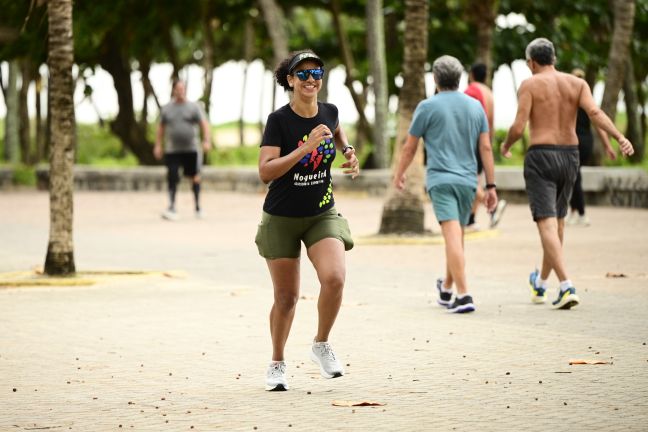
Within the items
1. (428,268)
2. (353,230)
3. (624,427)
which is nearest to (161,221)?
(353,230)

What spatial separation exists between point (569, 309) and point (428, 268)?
3507 mm

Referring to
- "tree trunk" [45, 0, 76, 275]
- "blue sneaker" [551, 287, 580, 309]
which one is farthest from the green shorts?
"tree trunk" [45, 0, 76, 275]

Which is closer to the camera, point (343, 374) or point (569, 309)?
point (343, 374)

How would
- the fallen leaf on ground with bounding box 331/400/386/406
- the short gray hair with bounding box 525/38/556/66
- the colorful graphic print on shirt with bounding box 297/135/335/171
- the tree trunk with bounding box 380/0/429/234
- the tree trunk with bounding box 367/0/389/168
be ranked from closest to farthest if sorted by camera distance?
the fallen leaf on ground with bounding box 331/400/386/406
the colorful graphic print on shirt with bounding box 297/135/335/171
the short gray hair with bounding box 525/38/556/66
the tree trunk with bounding box 380/0/429/234
the tree trunk with bounding box 367/0/389/168

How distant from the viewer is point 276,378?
7.66m

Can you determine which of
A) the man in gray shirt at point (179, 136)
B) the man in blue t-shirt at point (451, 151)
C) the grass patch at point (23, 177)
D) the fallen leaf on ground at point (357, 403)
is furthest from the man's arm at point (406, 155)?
the grass patch at point (23, 177)

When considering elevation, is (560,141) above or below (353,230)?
above

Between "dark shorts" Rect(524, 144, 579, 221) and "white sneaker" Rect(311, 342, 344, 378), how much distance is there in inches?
146

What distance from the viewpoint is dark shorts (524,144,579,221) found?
36.4ft

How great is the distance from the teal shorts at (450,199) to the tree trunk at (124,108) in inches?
1057

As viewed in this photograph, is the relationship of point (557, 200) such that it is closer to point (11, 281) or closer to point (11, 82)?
point (11, 281)

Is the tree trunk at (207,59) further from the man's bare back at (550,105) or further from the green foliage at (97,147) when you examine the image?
the man's bare back at (550,105)

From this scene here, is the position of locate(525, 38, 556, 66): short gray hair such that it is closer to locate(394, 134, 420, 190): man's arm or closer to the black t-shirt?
locate(394, 134, 420, 190): man's arm

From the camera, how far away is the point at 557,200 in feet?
37.0
